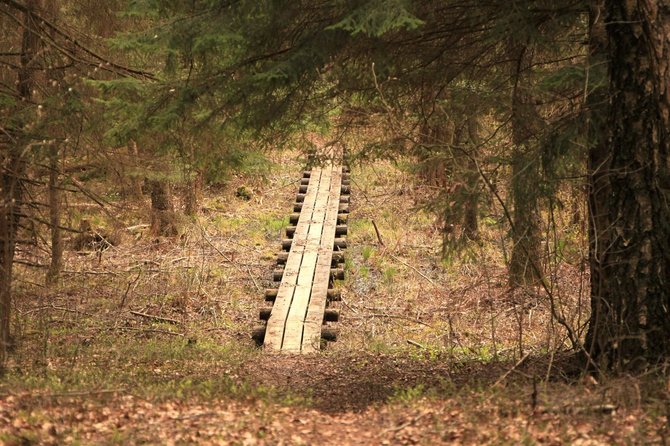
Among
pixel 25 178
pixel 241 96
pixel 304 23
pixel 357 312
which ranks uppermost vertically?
pixel 304 23

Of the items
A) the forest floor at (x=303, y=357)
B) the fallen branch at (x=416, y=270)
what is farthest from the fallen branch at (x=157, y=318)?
the fallen branch at (x=416, y=270)

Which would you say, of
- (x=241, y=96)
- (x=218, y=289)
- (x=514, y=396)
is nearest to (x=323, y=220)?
(x=218, y=289)

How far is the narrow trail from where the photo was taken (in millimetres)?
10320

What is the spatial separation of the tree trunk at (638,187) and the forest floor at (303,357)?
0.38m

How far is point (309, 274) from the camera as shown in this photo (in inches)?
502

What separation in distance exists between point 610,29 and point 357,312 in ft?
23.6

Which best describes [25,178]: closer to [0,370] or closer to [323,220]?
[0,370]

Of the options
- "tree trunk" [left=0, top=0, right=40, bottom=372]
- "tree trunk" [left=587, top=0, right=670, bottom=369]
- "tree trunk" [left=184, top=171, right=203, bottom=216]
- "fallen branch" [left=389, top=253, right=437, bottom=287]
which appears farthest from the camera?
"tree trunk" [left=184, top=171, right=203, bottom=216]

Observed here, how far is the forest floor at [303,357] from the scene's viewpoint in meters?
5.54

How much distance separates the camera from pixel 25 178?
7.89m

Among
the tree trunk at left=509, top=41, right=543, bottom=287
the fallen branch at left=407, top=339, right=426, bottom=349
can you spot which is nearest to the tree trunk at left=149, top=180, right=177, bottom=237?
the fallen branch at left=407, top=339, right=426, bottom=349

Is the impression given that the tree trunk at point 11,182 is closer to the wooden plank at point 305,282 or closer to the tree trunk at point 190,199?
the wooden plank at point 305,282

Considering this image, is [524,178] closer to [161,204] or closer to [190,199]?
[161,204]

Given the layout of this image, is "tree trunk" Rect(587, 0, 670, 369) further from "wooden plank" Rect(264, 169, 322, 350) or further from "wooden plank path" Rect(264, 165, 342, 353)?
"wooden plank" Rect(264, 169, 322, 350)
